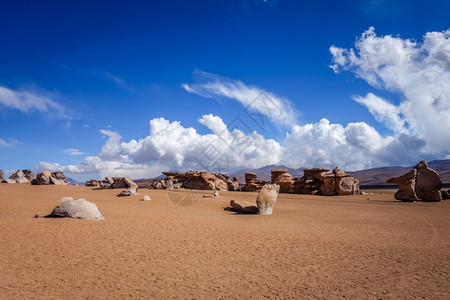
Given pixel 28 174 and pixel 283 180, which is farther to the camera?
pixel 28 174

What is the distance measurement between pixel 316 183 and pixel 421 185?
52.6 ft

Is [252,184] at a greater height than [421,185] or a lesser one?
lesser

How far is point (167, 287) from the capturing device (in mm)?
4906

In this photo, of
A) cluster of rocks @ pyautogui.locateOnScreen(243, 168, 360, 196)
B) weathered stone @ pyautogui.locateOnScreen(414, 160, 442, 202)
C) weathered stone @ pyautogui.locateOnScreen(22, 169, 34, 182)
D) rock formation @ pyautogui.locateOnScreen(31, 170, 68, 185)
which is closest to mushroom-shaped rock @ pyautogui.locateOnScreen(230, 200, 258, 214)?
weathered stone @ pyautogui.locateOnScreen(414, 160, 442, 202)

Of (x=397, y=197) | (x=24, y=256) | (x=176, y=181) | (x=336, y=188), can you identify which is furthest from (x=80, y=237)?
(x=176, y=181)

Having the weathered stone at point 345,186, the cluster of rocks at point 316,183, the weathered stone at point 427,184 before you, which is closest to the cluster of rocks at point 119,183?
the cluster of rocks at point 316,183

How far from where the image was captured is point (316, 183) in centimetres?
4094

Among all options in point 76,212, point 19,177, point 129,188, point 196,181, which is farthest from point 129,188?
point 19,177

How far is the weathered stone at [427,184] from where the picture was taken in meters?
24.5

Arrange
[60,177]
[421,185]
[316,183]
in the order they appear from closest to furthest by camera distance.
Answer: [421,185], [60,177], [316,183]

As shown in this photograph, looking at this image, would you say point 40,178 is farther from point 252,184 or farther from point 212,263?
point 212,263

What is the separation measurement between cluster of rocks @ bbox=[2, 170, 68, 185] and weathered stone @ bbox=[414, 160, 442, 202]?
138 ft

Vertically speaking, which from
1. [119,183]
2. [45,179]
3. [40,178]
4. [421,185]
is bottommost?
[119,183]

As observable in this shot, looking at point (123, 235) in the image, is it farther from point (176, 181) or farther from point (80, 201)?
point (176, 181)
